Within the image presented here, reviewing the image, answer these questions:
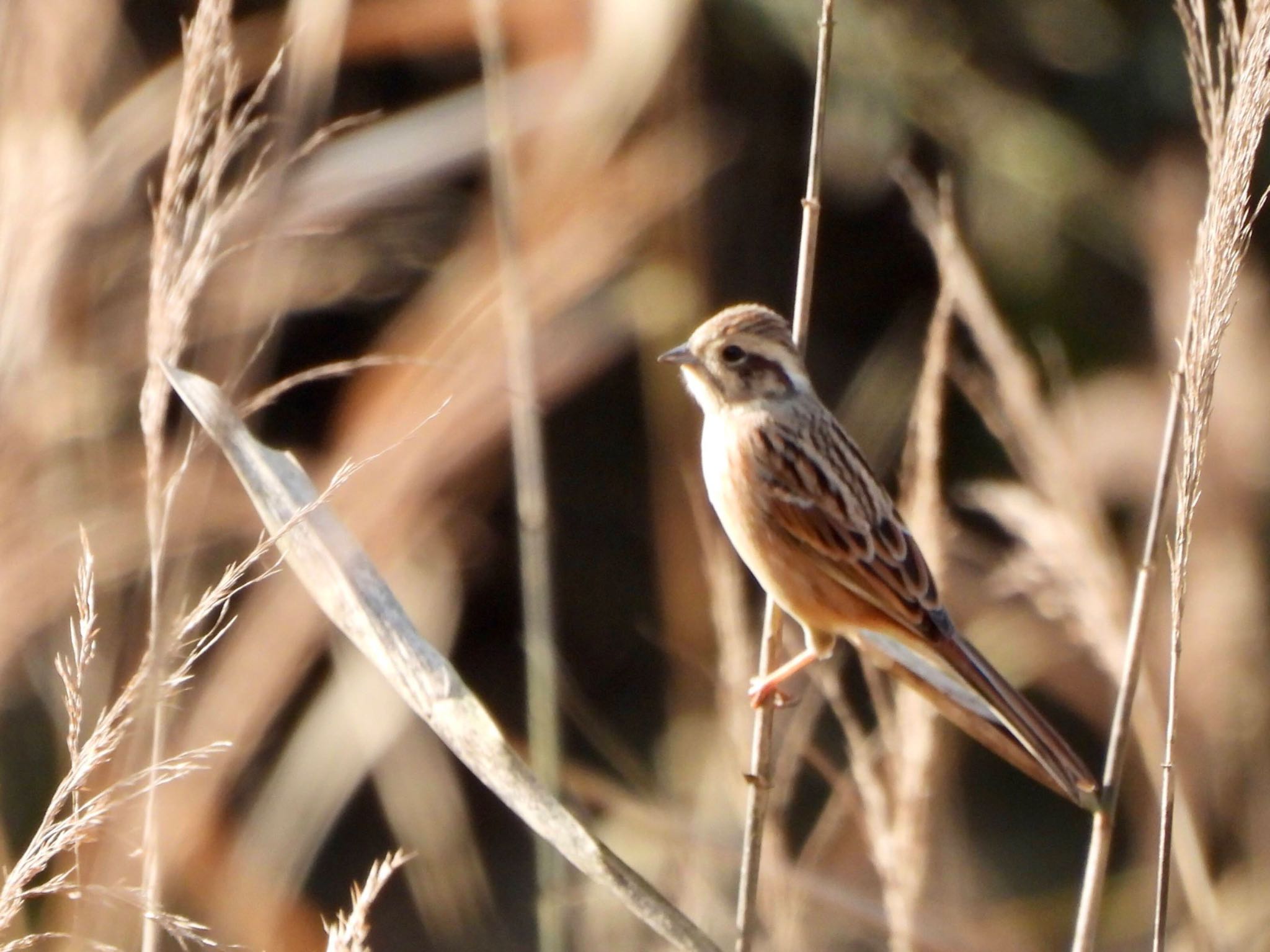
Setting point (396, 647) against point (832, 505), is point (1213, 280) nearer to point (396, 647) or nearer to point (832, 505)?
point (396, 647)

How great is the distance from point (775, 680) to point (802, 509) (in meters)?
0.51

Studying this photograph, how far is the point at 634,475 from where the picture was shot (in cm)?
507

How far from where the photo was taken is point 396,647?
1.90 m

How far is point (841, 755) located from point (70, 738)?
3.44m

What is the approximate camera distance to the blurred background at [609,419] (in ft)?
9.41

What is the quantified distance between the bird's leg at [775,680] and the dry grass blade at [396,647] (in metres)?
0.44

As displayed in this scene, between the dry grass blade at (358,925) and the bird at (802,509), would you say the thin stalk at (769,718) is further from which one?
the dry grass blade at (358,925)

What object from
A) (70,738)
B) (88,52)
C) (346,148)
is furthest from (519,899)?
(70,738)

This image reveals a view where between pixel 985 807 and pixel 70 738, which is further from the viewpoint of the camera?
pixel 985 807

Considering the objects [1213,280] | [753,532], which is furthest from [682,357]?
[1213,280]

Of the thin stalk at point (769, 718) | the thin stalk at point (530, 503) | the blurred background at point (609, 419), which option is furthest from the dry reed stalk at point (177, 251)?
the thin stalk at point (769, 718)

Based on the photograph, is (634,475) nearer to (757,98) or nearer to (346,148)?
(757,98)

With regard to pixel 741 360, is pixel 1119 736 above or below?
below

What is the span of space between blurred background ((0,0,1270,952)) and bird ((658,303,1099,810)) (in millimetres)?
135
